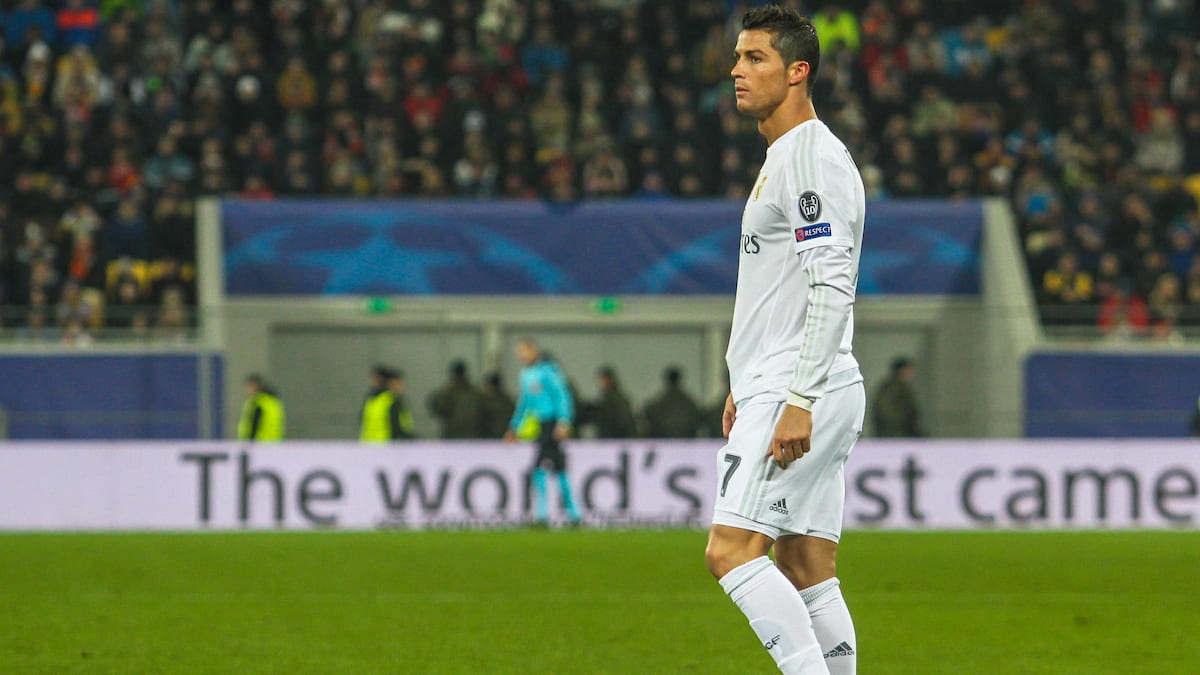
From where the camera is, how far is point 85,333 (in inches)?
786

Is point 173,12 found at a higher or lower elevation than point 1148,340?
higher

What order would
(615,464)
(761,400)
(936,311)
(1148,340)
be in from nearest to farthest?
(761,400), (615,464), (1148,340), (936,311)

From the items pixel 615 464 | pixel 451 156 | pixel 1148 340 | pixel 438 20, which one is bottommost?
pixel 615 464

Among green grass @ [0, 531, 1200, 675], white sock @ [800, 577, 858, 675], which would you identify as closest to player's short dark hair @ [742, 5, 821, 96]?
white sock @ [800, 577, 858, 675]

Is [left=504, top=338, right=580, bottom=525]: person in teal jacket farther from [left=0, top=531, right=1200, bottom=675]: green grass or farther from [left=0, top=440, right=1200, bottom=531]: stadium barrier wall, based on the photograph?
[left=0, top=531, right=1200, bottom=675]: green grass

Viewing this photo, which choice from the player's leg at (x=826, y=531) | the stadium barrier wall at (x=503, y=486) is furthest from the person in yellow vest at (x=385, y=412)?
the player's leg at (x=826, y=531)

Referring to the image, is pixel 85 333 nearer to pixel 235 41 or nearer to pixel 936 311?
pixel 235 41

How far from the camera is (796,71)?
5.25m

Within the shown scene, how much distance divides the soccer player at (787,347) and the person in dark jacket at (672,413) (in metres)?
15.3

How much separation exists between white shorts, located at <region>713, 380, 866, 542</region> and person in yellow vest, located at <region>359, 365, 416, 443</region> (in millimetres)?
14653

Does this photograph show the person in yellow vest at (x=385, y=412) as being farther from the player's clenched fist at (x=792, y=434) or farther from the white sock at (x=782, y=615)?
the player's clenched fist at (x=792, y=434)

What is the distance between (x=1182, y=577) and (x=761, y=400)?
8.82 meters

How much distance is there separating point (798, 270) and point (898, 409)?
1535 cm

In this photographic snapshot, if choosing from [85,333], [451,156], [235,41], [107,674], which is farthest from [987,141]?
[107,674]
